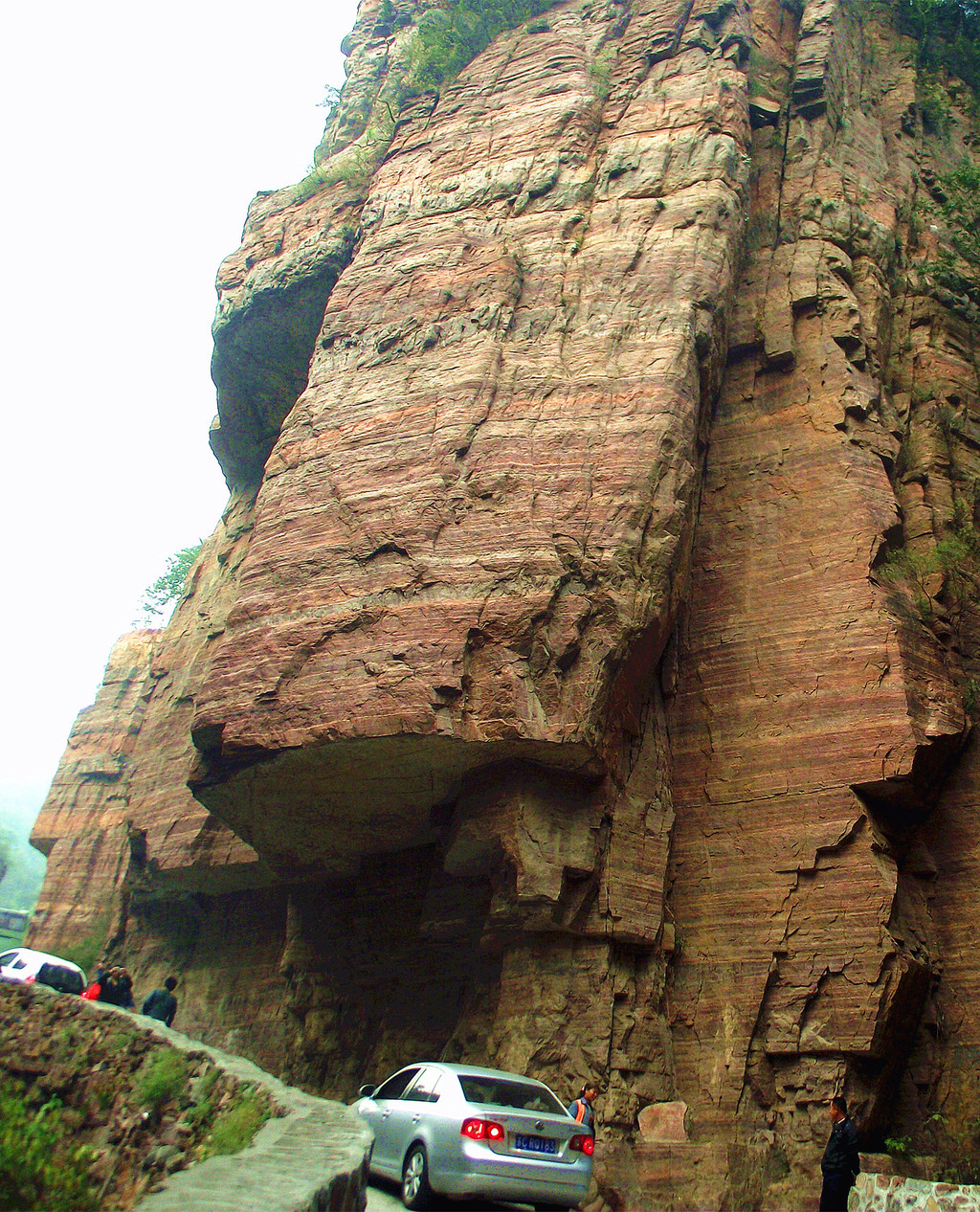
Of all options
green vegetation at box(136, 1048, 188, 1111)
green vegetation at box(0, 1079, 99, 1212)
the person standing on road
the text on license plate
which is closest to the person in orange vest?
the text on license plate

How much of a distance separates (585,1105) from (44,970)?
11.1 metres

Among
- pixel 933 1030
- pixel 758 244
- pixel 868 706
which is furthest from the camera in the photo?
pixel 758 244

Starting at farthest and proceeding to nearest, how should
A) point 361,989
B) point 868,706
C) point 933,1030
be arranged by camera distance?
point 361,989
point 868,706
point 933,1030

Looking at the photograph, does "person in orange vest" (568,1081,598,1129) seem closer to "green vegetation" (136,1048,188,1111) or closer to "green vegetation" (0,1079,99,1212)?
"green vegetation" (136,1048,188,1111)

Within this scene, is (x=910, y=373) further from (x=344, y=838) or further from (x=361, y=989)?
(x=361, y=989)

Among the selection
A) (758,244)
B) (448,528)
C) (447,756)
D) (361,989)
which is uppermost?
(758,244)

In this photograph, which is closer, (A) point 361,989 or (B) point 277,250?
(A) point 361,989

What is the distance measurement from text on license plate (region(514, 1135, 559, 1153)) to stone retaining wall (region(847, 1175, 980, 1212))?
3.27 metres

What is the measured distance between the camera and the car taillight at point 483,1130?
7.79 meters

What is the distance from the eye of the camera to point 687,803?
1376 centimetres

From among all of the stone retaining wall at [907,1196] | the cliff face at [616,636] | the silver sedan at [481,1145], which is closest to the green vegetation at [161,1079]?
the silver sedan at [481,1145]

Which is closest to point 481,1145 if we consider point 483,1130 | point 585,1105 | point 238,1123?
point 483,1130

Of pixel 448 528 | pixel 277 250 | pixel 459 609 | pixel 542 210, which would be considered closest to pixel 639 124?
pixel 542 210

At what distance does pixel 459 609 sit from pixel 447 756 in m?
1.85
